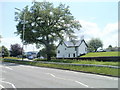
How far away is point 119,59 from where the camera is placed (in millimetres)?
26875

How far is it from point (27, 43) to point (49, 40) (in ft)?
18.2

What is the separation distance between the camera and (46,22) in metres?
40.8

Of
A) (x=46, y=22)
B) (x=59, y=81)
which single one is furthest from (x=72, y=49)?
(x=59, y=81)

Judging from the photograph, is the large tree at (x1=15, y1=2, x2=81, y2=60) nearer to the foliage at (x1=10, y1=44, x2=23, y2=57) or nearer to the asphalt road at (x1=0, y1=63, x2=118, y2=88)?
the asphalt road at (x1=0, y1=63, x2=118, y2=88)

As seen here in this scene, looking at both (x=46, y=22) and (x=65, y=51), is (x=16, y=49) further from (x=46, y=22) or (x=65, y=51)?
(x=46, y=22)

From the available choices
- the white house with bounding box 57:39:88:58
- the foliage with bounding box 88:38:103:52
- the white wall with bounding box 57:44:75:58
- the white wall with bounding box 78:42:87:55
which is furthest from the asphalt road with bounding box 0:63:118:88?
the foliage with bounding box 88:38:103:52

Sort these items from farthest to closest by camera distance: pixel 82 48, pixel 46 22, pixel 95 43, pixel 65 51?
pixel 95 43 < pixel 65 51 < pixel 82 48 < pixel 46 22

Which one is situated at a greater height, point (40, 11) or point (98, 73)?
point (40, 11)

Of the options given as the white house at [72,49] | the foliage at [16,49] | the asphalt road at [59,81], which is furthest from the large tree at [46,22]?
the foliage at [16,49]

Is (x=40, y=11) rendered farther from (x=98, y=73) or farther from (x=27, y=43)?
(x=98, y=73)

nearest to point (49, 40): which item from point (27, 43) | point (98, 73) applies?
point (27, 43)

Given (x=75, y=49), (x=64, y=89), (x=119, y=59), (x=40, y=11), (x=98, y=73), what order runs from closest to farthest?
(x=64, y=89) → (x=98, y=73) → (x=119, y=59) → (x=40, y=11) → (x=75, y=49)

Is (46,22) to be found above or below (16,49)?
above

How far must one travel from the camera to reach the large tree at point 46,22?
3975 cm
